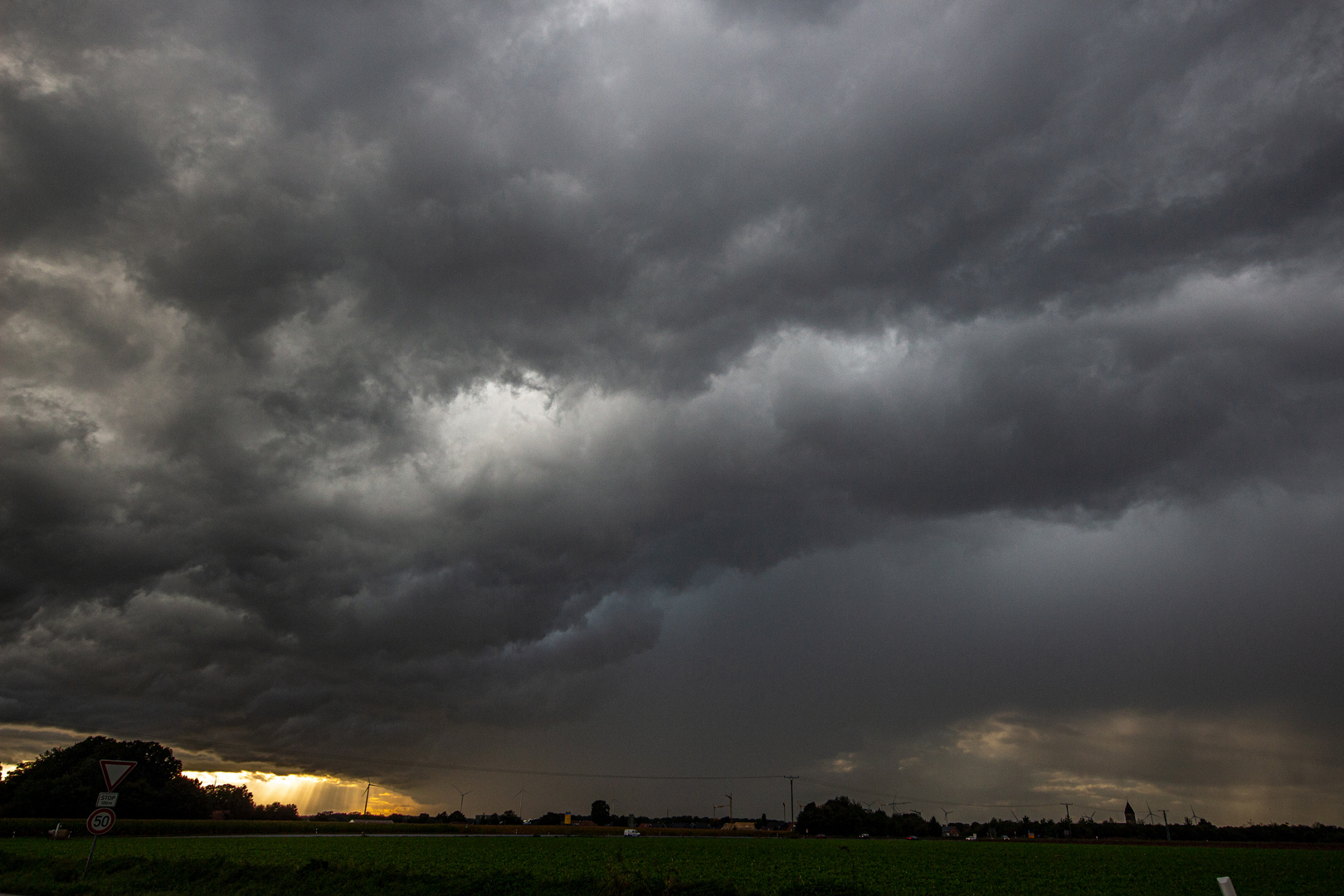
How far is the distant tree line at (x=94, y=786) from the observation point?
13062cm

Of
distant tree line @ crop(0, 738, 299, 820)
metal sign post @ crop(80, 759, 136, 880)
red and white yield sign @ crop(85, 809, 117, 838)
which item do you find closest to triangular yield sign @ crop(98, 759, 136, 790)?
metal sign post @ crop(80, 759, 136, 880)

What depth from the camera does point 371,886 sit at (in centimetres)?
3600

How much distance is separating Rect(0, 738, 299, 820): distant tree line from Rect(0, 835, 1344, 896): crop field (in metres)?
79.3

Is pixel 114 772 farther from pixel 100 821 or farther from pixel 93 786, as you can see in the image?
pixel 93 786

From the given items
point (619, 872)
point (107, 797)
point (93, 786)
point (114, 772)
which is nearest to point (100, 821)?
point (107, 797)

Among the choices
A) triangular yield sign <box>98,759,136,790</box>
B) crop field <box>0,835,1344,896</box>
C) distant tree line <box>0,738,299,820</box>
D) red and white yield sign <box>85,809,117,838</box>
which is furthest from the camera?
distant tree line <box>0,738,299,820</box>

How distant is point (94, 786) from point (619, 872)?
5828 inches

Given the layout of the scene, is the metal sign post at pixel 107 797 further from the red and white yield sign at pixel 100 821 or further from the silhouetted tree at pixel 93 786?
the silhouetted tree at pixel 93 786

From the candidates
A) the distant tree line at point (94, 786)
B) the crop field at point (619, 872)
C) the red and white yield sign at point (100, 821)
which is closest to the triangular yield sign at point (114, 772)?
the red and white yield sign at point (100, 821)

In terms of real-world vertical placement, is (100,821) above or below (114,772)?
below

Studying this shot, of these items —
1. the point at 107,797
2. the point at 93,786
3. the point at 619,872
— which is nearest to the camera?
the point at 619,872

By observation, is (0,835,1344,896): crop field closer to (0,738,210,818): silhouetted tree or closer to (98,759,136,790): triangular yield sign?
(98,759,136,790): triangular yield sign

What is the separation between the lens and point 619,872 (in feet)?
106

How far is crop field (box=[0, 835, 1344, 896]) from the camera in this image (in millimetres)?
35025
